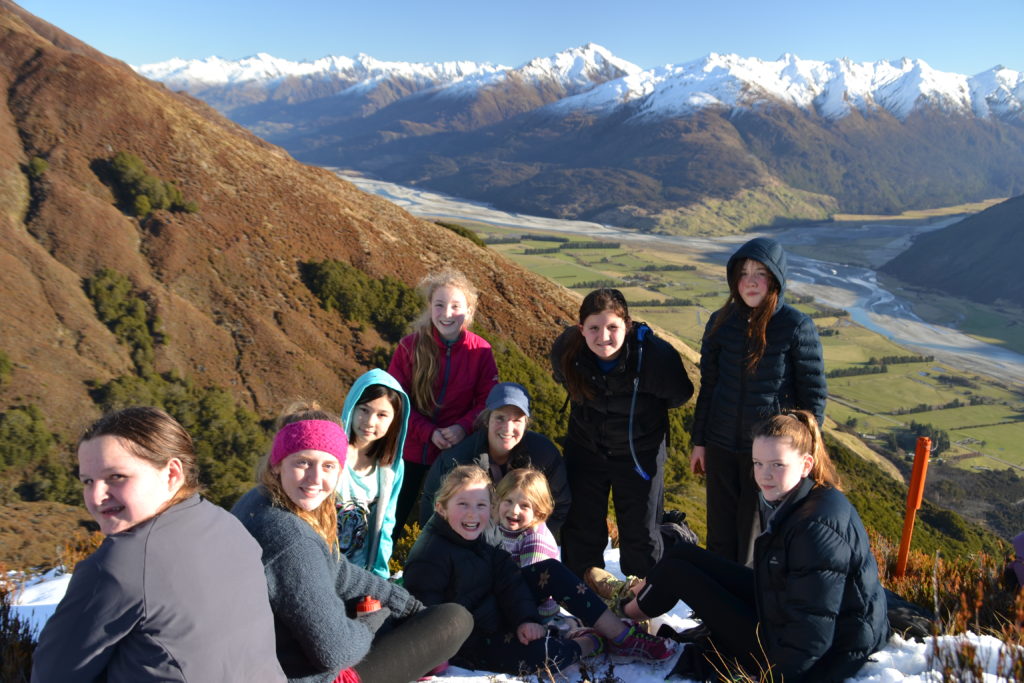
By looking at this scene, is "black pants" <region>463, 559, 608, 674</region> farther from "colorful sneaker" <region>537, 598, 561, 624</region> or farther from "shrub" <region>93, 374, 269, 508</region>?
"shrub" <region>93, 374, 269, 508</region>

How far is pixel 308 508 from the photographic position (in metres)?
3.05

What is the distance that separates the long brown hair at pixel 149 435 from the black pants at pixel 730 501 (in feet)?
11.0

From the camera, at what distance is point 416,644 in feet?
10.5

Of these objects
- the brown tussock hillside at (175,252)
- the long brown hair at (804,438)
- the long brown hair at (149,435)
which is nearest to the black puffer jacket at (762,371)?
the long brown hair at (804,438)

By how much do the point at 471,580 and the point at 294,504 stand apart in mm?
1225

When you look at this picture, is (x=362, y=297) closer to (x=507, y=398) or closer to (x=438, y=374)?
(x=438, y=374)

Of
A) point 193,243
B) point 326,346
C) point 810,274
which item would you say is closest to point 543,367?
point 326,346

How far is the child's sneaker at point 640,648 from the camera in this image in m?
3.72

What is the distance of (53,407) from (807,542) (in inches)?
296

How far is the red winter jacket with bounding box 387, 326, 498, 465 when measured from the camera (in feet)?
16.0

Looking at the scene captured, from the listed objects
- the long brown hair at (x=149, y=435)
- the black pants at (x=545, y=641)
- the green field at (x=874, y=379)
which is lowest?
the green field at (x=874, y=379)

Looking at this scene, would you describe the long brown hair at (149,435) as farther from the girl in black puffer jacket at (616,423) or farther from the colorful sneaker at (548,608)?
the girl in black puffer jacket at (616,423)

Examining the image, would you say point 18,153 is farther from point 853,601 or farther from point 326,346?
point 853,601

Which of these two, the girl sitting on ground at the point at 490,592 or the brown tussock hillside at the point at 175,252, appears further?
the brown tussock hillside at the point at 175,252
